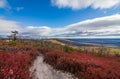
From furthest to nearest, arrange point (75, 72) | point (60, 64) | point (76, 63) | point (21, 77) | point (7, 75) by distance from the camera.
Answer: point (60, 64) < point (76, 63) < point (75, 72) < point (21, 77) < point (7, 75)

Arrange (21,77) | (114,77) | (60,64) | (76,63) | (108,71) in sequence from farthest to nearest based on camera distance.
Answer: (60,64), (76,63), (108,71), (114,77), (21,77)

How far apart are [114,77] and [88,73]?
2.71 m

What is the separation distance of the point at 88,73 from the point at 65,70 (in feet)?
13.6

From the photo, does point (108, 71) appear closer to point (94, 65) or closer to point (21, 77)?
point (94, 65)

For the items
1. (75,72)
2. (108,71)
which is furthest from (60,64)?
(108,71)

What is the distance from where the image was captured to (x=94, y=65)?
1984 cm

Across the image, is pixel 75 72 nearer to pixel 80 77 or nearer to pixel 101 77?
pixel 80 77

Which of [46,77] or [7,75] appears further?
[46,77]

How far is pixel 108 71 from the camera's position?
16875 millimetres

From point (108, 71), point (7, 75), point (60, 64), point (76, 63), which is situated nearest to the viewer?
point (7, 75)

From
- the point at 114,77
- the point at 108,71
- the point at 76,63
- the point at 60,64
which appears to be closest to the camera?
the point at 114,77

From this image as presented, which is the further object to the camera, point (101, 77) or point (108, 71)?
point (108, 71)

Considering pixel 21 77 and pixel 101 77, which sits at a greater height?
pixel 21 77

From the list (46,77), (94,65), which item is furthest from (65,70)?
(46,77)
